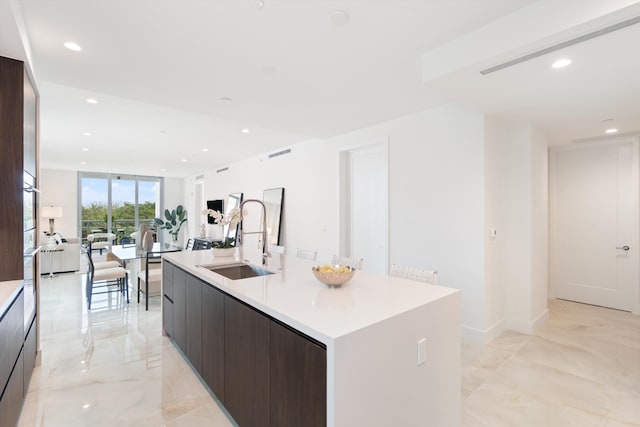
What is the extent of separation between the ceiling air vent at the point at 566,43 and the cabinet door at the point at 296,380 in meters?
2.35

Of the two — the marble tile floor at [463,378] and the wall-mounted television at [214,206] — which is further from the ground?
the wall-mounted television at [214,206]

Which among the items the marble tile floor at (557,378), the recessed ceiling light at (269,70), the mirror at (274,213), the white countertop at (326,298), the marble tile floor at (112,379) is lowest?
the marble tile floor at (557,378)

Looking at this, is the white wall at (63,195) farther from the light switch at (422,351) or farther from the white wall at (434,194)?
the light switch at (422,351)

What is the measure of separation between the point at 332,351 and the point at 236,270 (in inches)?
75.5

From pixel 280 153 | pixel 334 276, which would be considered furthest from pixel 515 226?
pixel 280 153

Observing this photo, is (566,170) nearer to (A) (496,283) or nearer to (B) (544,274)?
(B) (544,274)

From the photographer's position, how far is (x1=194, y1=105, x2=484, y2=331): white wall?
3436 millimetres

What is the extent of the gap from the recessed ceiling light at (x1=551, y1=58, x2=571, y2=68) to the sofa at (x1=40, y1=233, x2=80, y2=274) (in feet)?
27.7

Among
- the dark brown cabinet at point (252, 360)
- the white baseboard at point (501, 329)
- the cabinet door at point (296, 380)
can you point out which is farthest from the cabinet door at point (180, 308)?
the white baseboard at point (501, 329)

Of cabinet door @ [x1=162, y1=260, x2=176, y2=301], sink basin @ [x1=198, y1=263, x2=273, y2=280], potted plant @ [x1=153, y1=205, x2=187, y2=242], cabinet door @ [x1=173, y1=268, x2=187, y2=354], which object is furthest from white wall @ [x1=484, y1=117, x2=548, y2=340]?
potted plant @ [x1=153, y1=205, x2=187, y2=242]

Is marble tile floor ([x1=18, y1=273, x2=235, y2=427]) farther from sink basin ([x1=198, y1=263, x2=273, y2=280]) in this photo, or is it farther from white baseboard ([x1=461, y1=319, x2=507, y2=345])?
white baseboard ([x1=461, y1=319, x2=507, y2=345])

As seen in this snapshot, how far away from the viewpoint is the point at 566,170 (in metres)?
4.95

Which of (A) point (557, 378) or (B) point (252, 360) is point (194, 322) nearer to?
(B) point (252, 360)

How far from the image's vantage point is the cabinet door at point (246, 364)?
1622 mm
